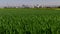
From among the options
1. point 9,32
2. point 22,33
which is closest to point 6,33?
point 9,32

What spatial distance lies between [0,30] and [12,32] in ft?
2.34

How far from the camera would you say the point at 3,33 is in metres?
7.32

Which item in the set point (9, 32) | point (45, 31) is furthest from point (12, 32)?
point (45, 31)

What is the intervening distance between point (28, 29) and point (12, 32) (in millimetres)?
710

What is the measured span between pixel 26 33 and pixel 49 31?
80 cm

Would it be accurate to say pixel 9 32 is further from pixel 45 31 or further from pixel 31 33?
pixel 45 31

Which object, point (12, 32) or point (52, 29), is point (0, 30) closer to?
point (12, 32)

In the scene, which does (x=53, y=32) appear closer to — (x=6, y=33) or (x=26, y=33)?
(x=26, y=33)

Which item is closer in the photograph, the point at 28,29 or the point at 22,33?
the point at 22,33

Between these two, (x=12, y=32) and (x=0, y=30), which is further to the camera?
(x=0, y=30)

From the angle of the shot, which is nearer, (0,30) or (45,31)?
(45,31)

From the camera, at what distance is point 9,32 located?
23.6 feet

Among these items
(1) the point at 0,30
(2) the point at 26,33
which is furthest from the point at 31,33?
(1) the point at 0,30

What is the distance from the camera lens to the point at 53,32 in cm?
713
